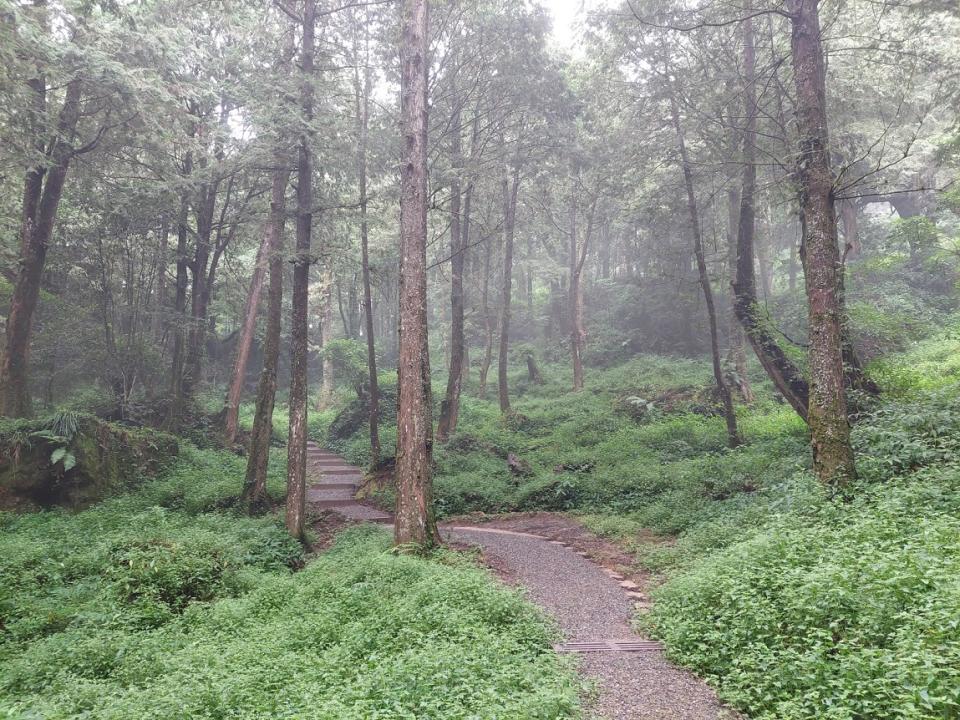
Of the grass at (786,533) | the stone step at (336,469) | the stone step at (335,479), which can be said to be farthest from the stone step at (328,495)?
the grass at (786,533)

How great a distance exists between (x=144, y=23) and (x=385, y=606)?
40.4 ft

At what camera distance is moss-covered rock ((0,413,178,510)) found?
11156 millimetres

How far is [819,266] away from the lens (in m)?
7.95

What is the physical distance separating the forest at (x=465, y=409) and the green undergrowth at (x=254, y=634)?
5cm

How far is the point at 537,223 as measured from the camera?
3080 cm

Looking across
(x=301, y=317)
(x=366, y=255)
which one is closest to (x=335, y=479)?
(x=366, y=255)

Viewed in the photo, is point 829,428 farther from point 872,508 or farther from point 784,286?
point 784,286

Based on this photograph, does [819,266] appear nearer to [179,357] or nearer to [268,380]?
[268,380]

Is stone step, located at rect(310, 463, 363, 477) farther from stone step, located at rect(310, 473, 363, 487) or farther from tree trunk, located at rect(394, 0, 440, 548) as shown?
tree trunk, located at rect(394, 0, 440, 548)

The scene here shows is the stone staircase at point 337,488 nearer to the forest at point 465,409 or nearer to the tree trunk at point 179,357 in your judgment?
the forest at point 465,409

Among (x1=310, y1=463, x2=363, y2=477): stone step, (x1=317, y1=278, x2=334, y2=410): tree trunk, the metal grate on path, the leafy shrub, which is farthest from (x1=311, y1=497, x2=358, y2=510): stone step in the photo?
(x1=317, y1=278, x2=334, y2=410): tree trunk

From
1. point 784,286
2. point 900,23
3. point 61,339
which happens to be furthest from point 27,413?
point 784,286

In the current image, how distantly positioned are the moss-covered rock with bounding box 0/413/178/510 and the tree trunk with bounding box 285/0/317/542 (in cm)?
463

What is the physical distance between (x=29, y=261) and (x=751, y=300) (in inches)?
648
